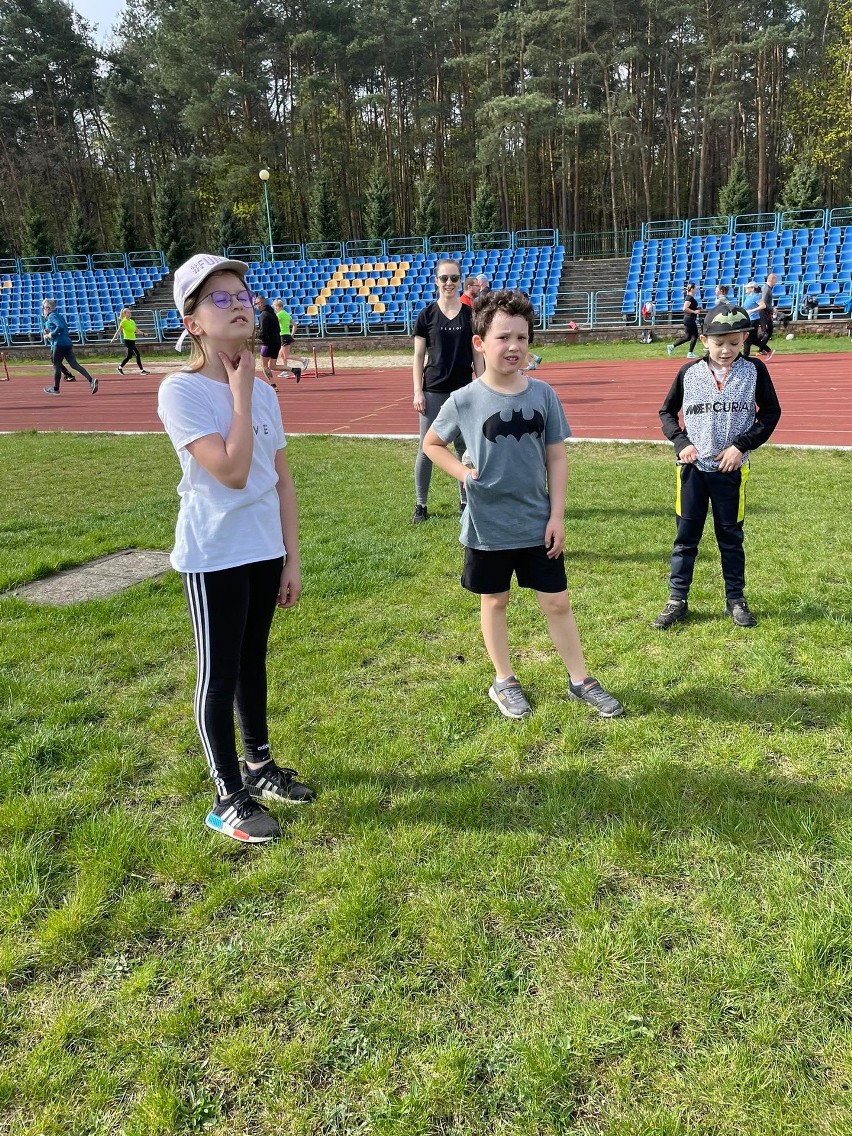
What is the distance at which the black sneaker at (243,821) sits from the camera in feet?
8.96

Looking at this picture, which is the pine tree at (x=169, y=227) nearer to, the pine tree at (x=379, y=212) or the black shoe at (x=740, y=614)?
the pine tree at (x=379, y=212)

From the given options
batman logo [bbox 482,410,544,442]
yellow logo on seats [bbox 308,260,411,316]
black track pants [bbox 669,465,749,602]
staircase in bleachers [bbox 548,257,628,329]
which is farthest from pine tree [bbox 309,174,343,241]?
batman logo [bbox 482,410,544,442]

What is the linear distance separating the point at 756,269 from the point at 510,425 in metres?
28.2

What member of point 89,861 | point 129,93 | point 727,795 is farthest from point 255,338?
point 129,93

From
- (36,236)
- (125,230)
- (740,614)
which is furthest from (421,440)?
(36,236)

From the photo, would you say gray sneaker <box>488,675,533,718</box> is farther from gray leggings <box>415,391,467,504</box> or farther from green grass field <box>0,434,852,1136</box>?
gray leggings <box>415,391,467,504</box>

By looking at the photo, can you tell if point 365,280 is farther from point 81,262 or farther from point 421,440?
point 421,440

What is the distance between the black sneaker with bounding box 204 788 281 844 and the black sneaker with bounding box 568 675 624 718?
1.54 m

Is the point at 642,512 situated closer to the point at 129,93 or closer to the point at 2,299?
the point at 2,299

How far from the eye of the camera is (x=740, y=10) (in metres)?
38.5

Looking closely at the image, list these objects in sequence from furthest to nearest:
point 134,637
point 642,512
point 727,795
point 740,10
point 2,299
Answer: point 740,10
point 2,299
point 642,512
point 134,637
point 727,795

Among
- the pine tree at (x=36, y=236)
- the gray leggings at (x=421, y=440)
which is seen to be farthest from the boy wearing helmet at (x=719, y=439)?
the pine tree at (x=36, y=236)

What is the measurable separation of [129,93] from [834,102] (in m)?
40.7

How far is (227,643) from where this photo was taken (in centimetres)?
266
